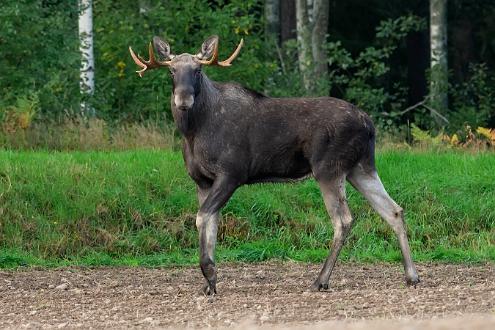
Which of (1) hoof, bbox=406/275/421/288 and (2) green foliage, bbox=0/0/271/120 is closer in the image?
(1) hoof, bbox=406/275/421/288

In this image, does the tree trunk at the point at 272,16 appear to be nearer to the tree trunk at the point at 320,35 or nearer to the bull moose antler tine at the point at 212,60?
the tree trunk at the point at 320,35

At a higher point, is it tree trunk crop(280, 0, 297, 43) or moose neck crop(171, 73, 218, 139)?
moose neck crop(171, 73, 218, 139)

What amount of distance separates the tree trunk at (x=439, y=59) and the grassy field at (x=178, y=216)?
10.3 metres

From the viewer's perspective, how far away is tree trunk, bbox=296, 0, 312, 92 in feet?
92.2

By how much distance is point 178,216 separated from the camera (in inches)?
709

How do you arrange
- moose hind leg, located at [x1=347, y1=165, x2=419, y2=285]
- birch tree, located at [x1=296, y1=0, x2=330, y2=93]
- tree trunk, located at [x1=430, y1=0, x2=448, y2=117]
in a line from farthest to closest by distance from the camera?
tree trunk, located at [x1=430, y1=0, x2=448, y2=117], birch tree, located at [x1=296, y1=0, x2=330, y2=93], moose hind leg, located at [x1=347, y1=165, x2=419, y2=285]

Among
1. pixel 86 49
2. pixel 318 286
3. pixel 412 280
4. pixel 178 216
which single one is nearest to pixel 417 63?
pixel 86 49

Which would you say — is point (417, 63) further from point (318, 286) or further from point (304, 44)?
point (318, 286)

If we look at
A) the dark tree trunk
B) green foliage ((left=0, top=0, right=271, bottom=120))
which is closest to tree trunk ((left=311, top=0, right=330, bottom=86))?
green foliage ((left=0, top=0, right=271, bottom=120))

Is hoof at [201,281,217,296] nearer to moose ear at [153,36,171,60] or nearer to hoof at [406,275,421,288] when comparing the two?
hoof at [406,275,421,288]

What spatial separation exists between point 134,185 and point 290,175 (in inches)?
167

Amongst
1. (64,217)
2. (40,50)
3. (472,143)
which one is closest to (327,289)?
(64,217)

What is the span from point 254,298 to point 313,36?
16.9 metres

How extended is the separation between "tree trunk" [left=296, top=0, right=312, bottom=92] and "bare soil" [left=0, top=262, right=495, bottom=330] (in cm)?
1175
